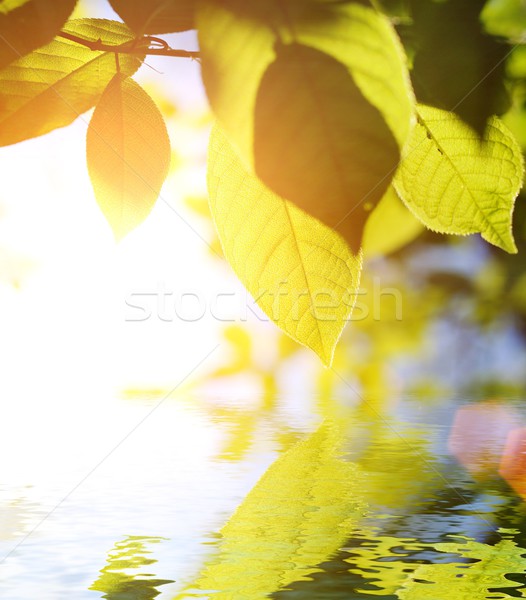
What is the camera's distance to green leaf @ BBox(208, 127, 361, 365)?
0.19 m

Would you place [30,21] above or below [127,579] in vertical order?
above

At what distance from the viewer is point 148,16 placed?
201mm

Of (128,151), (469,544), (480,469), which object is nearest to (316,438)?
(480,469)

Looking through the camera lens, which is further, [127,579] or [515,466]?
[515,466]

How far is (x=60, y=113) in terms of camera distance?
0.76ft

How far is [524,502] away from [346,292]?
1699 mm

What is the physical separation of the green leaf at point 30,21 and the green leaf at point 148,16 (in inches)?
0.5

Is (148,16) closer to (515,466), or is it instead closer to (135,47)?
(135,47)

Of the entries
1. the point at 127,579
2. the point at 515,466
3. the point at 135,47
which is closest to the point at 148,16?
the point at 135,47

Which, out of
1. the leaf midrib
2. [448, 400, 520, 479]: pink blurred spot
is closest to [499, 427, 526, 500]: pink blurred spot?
[448, 400, 520, 479]: pink blurred spot

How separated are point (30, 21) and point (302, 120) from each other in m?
0.08

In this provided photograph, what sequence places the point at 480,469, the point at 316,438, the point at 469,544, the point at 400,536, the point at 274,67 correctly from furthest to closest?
the point at 316,438 < the point at 480,469 < the point at 400,536 < the point at 469,544 < the point at 274,67

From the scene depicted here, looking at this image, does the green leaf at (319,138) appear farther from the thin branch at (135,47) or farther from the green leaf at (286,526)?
the green leaf at (286,526)

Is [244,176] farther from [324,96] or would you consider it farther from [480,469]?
[480,469]
